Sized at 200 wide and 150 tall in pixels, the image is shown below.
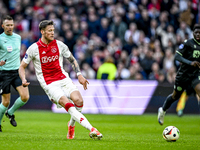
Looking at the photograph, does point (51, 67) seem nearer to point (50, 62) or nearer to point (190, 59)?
point (50, 62)

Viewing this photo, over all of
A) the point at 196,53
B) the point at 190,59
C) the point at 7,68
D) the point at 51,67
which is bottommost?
the point at 7,68

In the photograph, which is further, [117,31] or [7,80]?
[117,31]

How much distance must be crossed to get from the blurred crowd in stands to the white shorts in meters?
8.47

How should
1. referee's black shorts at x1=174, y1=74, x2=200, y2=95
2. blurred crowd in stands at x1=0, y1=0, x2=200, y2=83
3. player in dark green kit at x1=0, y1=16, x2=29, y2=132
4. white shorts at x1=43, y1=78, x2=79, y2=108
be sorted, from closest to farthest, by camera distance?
white shorts at x1=43, y1=78, x2=79, y2=108
player in dark green kit at x1=0, y1=16, x2=29, y2=132
referee's black shorts at x1=174, y1=74, x2=200, y2=95
blurred crowd in stands at x1=0, y1=0, x2=200, y2=83

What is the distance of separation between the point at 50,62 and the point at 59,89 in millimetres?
602

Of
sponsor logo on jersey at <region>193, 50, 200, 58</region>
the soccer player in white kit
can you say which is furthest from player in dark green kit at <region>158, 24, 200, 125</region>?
the soccer player in white kit

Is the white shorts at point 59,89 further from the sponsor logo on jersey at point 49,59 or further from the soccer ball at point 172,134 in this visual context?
the soccer ball at point 172,134

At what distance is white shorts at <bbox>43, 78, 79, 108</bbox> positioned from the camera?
7.50 m

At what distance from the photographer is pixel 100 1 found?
20.0m

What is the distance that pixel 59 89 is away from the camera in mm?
7590

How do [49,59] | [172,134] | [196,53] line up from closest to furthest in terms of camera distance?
[172,134], [49,59], [196,53]

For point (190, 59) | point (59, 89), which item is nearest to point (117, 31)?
point (190, 59)

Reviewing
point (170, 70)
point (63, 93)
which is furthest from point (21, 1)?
point (63, 93)

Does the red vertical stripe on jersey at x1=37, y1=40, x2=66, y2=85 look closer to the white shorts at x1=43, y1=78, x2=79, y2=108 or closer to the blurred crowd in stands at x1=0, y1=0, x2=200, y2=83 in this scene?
the white shorts at x1=43, y1=78, x2=79, y2=108
